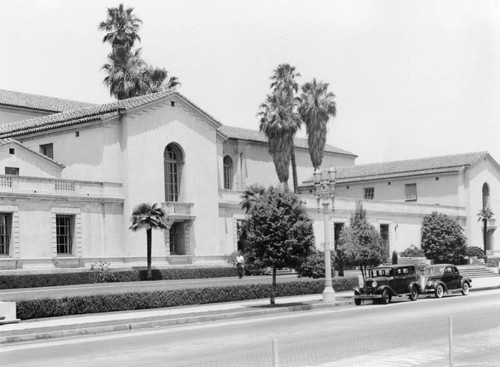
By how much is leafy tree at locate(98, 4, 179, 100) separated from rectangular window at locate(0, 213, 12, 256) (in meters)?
27.3

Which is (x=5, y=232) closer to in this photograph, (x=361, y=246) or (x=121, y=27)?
(x=361, y=246)

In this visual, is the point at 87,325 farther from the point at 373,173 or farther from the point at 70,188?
the point at 373,173

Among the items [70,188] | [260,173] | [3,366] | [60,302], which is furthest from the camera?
[260,173]

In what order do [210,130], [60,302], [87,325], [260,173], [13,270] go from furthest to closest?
1. [260,173]
2. [210,130]
3. [13,270]
4. [60,302]
5. [87,325]

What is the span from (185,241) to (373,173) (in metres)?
34.0

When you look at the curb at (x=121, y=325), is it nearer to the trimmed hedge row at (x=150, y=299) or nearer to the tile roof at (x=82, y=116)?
the trimmed hedge row at (x=150, y=299)

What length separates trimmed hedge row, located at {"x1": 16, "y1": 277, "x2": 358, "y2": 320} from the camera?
88.6ft

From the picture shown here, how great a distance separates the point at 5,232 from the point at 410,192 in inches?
1817

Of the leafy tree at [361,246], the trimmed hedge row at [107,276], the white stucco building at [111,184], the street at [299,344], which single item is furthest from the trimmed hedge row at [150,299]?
the white stucco building at [111,184]

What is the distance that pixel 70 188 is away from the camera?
4606 centimetres

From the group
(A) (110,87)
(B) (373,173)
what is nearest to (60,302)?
(A) (110,87)

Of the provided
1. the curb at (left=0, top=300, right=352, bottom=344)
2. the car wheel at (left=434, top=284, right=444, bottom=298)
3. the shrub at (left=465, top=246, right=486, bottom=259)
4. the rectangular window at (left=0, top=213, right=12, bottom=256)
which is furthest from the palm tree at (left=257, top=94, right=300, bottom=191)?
the curb at (left=0, top=300, right=352, bottom=344)

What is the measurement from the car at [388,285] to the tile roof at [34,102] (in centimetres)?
3970

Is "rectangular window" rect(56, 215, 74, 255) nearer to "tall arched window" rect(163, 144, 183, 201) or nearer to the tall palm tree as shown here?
"tall arched window" rect(163, 144, 183, 201)
